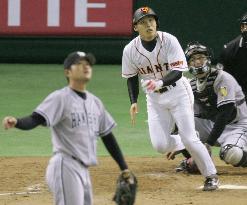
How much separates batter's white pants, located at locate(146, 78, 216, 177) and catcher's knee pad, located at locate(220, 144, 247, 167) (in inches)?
22.5

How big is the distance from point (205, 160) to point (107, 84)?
7.45 metres

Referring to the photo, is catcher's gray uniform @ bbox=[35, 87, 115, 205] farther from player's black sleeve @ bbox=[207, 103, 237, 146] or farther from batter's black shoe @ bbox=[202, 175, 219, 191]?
player's black sleeve @ bbox=[207, 103, 237, 146]

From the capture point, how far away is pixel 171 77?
28.0 feet

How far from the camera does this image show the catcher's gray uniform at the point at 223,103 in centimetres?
939

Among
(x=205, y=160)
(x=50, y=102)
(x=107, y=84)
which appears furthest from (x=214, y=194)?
(x=107, y=84)

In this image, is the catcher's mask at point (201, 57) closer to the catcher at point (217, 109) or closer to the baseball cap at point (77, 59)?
the catcher at point (217, 109)

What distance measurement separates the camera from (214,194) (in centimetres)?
830

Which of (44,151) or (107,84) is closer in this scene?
(44,151)

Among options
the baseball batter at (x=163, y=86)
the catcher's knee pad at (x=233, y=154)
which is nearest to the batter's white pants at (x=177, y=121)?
the baseball batter at (x=163, y=86)

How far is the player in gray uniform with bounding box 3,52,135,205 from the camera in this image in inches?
241

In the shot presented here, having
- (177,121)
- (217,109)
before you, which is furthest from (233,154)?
(177,121)

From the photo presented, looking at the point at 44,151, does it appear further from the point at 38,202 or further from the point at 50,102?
the point at 50,102

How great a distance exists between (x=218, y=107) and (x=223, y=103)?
0.11m

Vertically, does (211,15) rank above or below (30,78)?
above
